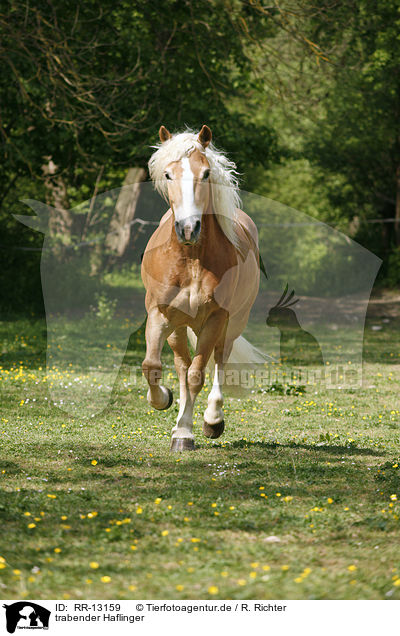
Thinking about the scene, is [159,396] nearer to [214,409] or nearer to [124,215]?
[214,409]

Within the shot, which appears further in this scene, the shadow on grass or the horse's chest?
→ the shadow on grass

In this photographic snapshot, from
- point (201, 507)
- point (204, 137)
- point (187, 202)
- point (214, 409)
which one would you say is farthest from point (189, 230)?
point (201, 507)

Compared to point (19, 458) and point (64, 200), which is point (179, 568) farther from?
point (64, 200)

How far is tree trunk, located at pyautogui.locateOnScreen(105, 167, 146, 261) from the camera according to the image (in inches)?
830

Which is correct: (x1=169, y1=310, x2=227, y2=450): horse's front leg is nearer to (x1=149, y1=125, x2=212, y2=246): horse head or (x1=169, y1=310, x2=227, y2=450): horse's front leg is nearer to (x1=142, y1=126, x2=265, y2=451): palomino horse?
(x1=142, y1=126, x2=265, y2=451): palomino horse

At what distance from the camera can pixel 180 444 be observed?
6.82 meters

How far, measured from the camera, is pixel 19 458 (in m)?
6.50

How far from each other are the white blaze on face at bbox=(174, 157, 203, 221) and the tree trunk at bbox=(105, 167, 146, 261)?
14.9 metres

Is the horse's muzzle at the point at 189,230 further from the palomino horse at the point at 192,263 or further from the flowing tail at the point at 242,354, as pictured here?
the flowing tail at the point at 242,354

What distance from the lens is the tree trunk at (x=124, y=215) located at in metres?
21.1

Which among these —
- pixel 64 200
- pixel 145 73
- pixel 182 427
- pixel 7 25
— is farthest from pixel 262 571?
pixel 64 200

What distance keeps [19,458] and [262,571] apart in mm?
3174
